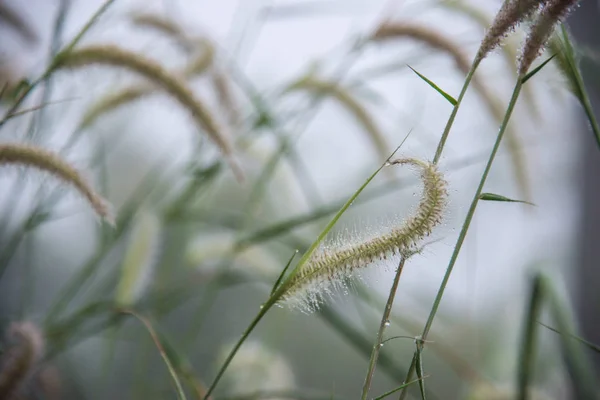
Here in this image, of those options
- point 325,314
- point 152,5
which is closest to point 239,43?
point 152,5

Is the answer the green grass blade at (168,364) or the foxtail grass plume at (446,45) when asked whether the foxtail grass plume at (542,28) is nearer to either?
the foxtail grass plume at (446,45)

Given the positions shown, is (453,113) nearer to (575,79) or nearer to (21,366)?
(575,79)

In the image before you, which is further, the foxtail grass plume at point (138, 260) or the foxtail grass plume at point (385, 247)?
the foxtail grass plume at point (138, 260)

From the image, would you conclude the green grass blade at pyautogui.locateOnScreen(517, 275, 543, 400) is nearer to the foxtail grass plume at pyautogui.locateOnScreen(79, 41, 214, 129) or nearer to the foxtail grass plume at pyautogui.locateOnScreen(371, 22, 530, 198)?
the foxtail grass plume at pyautogui.locateOnScreen(371, 22, 530, 198)

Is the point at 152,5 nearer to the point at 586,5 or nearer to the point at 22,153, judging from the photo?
the point at 22,153

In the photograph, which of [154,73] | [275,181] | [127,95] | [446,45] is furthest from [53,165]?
[275,181]

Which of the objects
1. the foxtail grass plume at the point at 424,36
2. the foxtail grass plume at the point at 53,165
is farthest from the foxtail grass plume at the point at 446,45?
the foxtail grass plume at the point at 53,165
